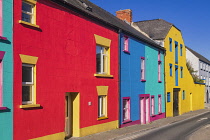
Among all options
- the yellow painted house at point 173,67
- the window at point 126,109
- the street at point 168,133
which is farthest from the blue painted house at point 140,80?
the street at point 168,133

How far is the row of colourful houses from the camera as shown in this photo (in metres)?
11.0

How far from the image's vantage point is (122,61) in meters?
20.5

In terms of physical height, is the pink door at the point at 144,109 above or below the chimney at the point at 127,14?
below

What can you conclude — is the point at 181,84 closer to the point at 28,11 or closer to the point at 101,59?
the point at 101,59

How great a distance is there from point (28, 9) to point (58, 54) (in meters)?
2.64

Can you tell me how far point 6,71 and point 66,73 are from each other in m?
4.00

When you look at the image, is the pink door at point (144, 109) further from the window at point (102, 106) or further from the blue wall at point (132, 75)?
the window at point (102, 106)

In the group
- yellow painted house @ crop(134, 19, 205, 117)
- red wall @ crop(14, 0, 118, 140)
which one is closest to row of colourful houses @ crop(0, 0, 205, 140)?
red wall @ crop(14, 0, 118, 140)

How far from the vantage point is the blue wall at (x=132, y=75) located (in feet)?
67.5

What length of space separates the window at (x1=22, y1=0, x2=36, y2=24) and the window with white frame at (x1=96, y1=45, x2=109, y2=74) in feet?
19.4

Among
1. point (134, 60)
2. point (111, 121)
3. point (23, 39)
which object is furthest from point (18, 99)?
point (134, 60)

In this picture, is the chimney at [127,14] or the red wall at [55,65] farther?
the chimney at [127,14]

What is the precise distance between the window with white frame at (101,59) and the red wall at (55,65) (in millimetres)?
682

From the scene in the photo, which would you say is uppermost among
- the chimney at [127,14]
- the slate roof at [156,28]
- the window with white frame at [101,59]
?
the chimney at [127,14]
